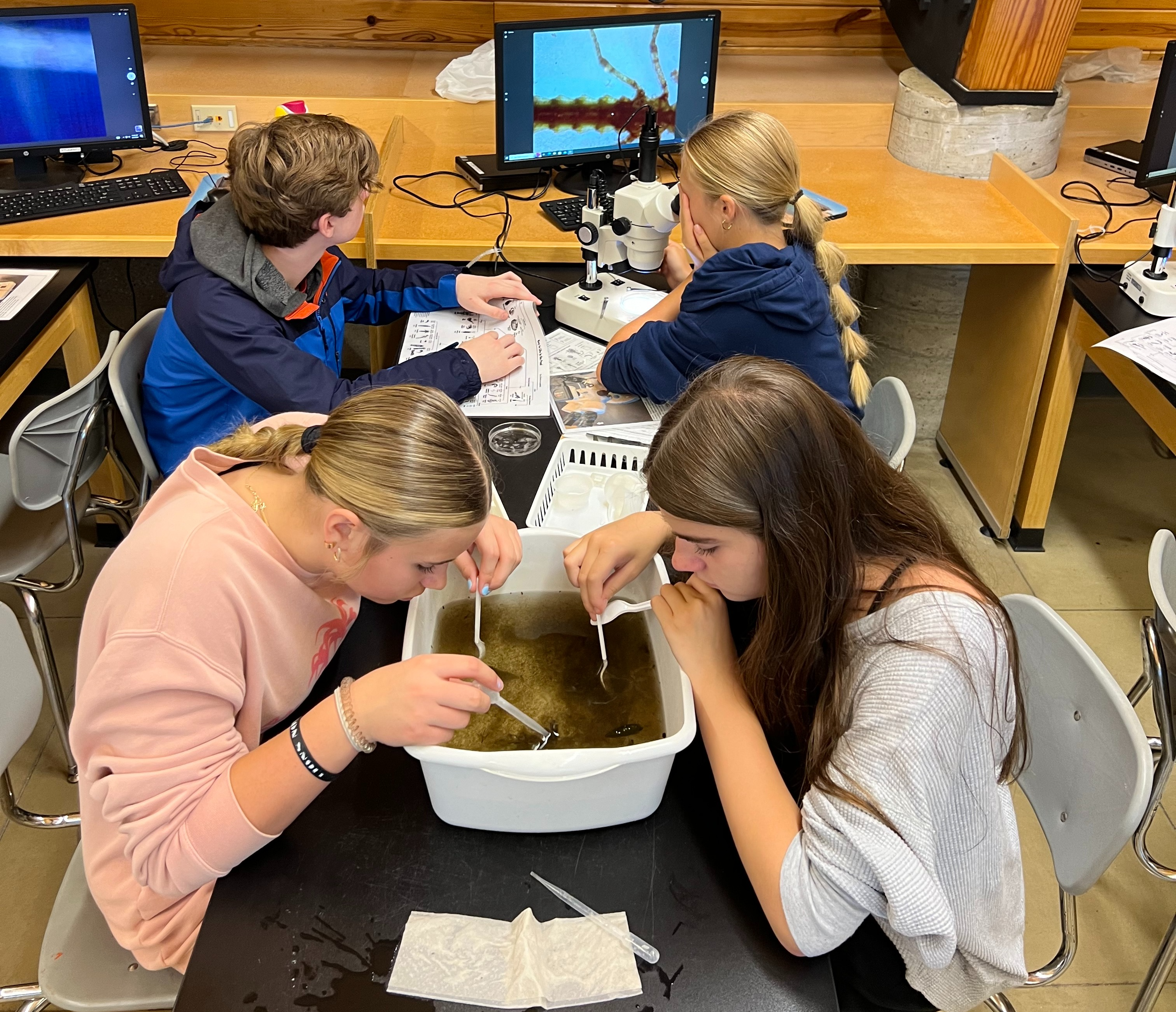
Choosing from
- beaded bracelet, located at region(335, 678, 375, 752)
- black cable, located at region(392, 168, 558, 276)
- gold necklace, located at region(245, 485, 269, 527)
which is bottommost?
black cable, located at region(392, 168, 558, 276)

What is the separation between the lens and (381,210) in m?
2.51

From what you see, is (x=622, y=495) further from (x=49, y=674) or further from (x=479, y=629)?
(x=49, y=674)

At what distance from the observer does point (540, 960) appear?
3.02 ft

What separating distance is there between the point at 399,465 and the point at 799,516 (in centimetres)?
40

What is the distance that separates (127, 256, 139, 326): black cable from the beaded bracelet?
2589mm

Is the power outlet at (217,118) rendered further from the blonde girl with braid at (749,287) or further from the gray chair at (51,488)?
the blonde girl with braid at (749,287)

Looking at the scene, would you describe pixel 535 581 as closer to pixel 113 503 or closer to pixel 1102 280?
pixel 113 503

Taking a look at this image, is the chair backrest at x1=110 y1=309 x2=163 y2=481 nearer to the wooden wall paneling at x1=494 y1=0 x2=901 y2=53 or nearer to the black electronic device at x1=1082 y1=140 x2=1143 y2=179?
the wooden wall paneling at x1=494 y1=0 x2=901 y2=53

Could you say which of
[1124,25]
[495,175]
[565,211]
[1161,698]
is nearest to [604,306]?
[565,211]

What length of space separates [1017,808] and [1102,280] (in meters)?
1.26

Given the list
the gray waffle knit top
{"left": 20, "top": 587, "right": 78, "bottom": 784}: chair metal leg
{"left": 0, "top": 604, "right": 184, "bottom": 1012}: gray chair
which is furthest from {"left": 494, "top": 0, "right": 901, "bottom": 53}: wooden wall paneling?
the gray waffle knit top

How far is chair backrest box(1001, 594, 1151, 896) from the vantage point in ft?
3.89

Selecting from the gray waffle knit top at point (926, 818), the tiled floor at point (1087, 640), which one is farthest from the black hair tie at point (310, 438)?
the tiled floor at point (1087, 640)

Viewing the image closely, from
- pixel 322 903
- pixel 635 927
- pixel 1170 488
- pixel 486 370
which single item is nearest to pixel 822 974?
pixel 635 927
